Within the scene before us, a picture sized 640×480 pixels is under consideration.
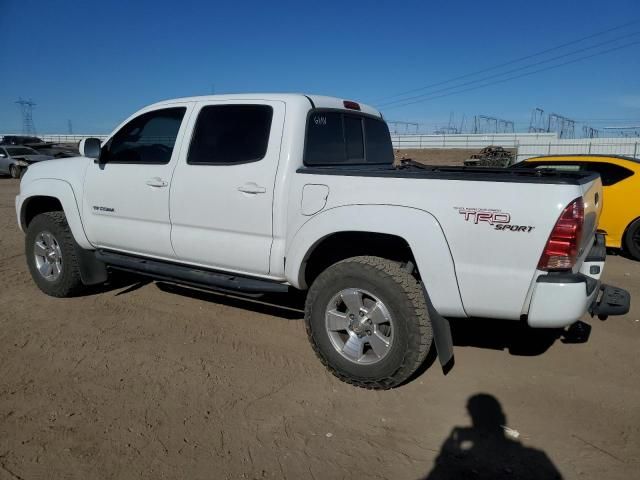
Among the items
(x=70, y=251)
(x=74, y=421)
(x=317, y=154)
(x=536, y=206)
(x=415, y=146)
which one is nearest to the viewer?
(x=536, y=206)

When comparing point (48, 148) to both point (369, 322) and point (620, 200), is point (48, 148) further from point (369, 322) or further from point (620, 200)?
point (369, 322)

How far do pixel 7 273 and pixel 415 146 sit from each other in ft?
164

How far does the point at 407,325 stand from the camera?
3164 mm

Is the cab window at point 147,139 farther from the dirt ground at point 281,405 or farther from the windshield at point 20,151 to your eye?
the windshield at point 20,151

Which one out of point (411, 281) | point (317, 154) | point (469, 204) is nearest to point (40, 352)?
point (317, 154)

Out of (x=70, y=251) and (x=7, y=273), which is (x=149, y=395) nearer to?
(x=70, y=251)

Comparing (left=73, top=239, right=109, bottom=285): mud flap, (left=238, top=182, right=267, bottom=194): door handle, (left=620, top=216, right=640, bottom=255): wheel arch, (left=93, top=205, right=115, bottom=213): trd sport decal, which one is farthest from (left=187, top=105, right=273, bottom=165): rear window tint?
(left=620, top=216, right=640, bottom=255): wheel arch

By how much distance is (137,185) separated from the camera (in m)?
4.37

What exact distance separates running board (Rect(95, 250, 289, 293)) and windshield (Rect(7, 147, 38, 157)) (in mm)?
22829

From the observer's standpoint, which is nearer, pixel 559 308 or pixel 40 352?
pixel 559 308

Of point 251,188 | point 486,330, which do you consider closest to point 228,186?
point 251,188

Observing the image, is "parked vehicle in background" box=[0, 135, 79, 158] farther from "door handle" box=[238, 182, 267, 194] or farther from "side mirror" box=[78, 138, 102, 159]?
"door handle" box=[238, 182, 267, 194]

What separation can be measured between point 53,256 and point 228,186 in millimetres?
2617

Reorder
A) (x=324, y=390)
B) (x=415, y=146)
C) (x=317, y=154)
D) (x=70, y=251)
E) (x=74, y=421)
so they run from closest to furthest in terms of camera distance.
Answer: (x=74, y=421)
(x=324, y=390)
(x=317, y=154)
(x=70, y=251)
(x=415, y=146)
